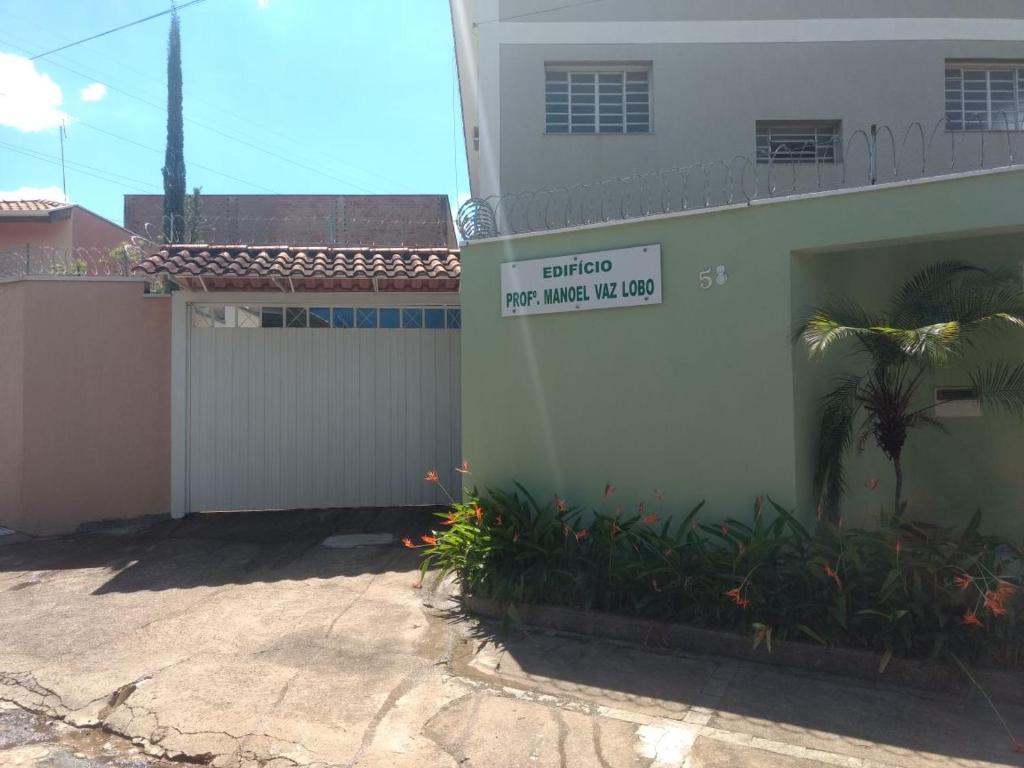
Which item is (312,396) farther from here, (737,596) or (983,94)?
(983,94)

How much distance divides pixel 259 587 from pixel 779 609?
4.10 meters

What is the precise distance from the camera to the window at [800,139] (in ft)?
29.1

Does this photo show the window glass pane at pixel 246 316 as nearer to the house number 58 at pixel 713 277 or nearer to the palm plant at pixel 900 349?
the house number 58 at pixel 713 277

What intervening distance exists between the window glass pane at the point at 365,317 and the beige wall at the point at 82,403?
214 cm

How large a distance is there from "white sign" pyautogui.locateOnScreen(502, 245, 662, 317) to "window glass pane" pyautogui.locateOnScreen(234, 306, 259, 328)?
3.74 meters

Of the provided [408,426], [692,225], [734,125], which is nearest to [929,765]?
[692,225]

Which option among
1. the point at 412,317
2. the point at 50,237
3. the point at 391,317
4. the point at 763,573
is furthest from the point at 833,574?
the point at 50,237

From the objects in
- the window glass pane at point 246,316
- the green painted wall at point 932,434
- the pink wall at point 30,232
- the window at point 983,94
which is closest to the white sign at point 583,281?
the green painted wall at point 932,434

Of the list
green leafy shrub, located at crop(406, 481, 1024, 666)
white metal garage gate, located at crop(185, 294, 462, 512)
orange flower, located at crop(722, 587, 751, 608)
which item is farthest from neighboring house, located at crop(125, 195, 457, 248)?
orange flower, located at crop(722, 587, 751, 608)

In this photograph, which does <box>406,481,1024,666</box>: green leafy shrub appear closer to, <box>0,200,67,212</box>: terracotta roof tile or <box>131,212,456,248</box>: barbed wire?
<box>131,212,456,248</box>: barbed wire

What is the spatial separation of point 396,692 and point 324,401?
16.2 ft

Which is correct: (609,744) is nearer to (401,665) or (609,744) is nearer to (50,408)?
(401,665)

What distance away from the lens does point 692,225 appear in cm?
582

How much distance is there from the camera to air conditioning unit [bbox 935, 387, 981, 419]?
246 inches
